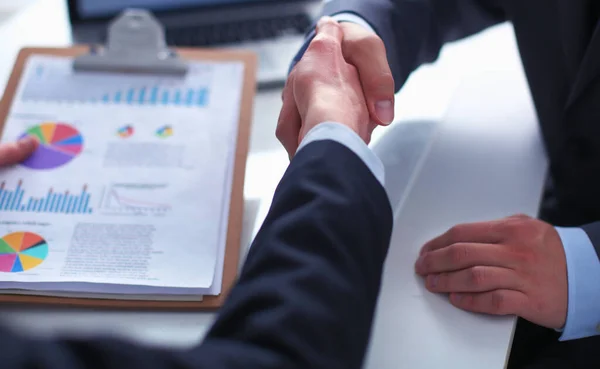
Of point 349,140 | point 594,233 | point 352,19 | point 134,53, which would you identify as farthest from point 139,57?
point 594,233

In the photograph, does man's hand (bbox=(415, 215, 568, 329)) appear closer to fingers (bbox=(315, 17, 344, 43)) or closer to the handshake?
the handshake

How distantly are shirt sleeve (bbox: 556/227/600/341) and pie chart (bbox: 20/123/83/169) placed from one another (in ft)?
1.76

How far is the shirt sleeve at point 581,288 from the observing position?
64cm

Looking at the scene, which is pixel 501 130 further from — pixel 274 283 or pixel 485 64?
pixel 274 283

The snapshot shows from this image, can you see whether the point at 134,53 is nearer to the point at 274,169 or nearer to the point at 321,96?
the point at 274,169

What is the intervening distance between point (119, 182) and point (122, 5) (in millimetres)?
424

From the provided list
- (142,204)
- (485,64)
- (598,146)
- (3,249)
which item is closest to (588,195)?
(598,146)

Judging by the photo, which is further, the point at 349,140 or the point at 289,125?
the point at 289,125

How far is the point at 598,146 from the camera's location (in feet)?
2.62

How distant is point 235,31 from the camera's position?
105 cm

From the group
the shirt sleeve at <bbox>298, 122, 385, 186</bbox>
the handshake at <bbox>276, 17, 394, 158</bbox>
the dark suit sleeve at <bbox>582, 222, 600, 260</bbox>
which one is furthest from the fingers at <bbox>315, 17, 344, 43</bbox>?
Answer: the dark suit sleeve at <bbox>582, 222, 600, 260</bbox>

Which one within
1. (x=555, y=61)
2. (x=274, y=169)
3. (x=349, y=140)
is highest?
(x=349, y=140)

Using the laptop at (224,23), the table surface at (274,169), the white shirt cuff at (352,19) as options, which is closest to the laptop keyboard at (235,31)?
the laptop at (224,23)

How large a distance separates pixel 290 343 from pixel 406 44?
1.78 feet
